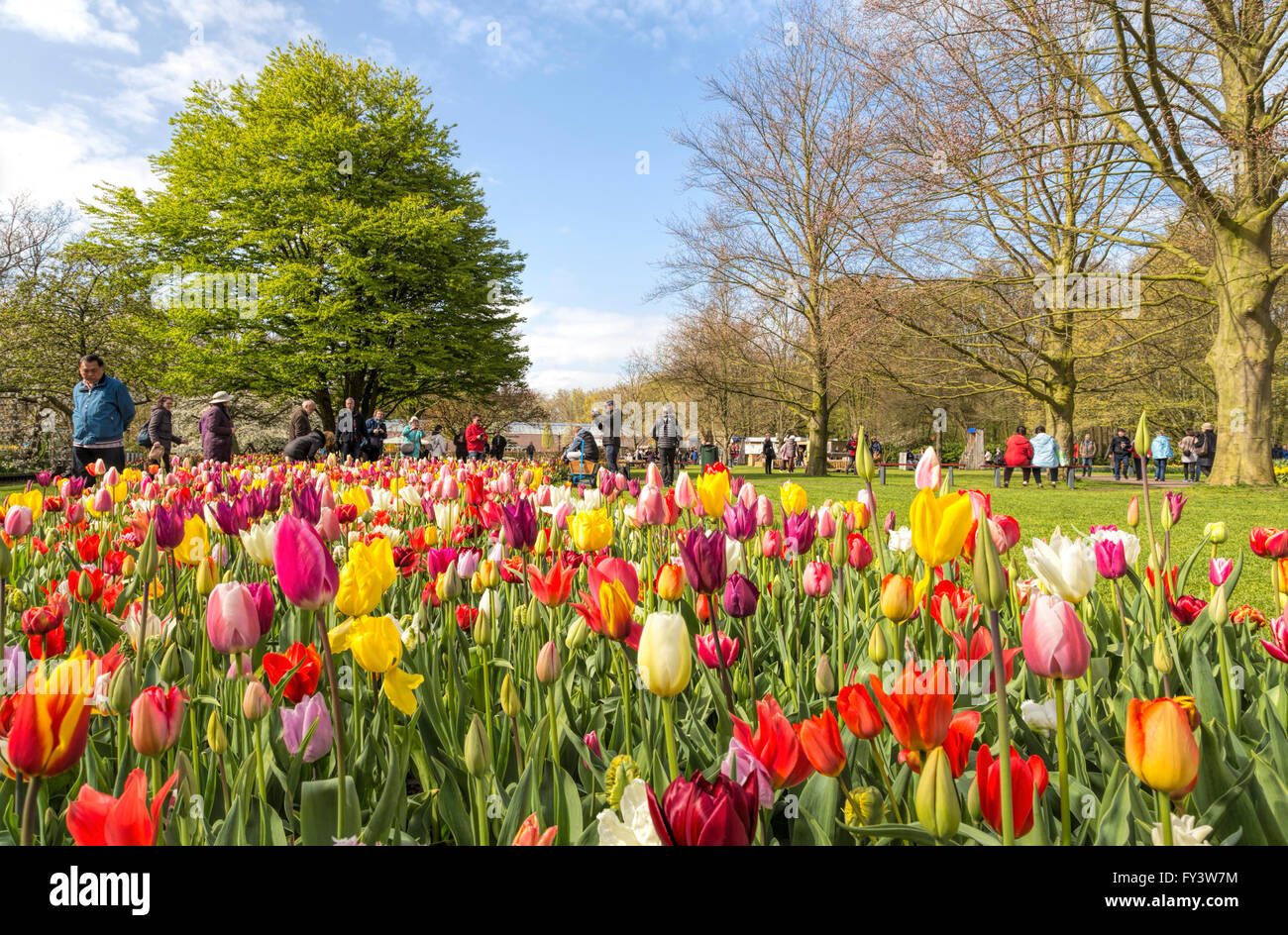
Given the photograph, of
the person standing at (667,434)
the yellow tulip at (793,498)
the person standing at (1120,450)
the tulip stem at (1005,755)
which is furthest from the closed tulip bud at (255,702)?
the person standing at (1120,450)

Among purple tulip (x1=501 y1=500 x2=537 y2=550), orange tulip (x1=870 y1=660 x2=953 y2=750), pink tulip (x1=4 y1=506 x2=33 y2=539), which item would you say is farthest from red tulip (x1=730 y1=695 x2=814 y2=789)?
pink tulip (x1=4 y1=506 x2=33 y2=539)

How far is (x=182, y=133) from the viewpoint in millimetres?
24578

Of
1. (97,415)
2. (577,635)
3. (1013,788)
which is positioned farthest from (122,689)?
(97,415)

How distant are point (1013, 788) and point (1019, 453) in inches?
654

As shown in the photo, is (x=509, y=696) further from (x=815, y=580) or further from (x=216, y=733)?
(x=815, y=580)

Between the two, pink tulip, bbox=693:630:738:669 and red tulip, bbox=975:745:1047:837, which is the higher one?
pink tulip, bbox=693:630:738:669

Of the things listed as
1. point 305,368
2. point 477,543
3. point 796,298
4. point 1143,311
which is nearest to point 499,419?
point 305,368

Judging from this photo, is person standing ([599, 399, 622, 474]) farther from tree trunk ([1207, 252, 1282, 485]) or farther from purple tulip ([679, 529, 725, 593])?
purple tulip ([679, 529, 725, 593])

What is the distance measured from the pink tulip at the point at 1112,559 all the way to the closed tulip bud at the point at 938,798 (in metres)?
1.08

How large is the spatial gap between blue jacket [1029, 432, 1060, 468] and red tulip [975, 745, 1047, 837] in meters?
16.3

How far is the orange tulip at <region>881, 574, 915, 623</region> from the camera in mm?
1369

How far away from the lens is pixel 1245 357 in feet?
42.1
